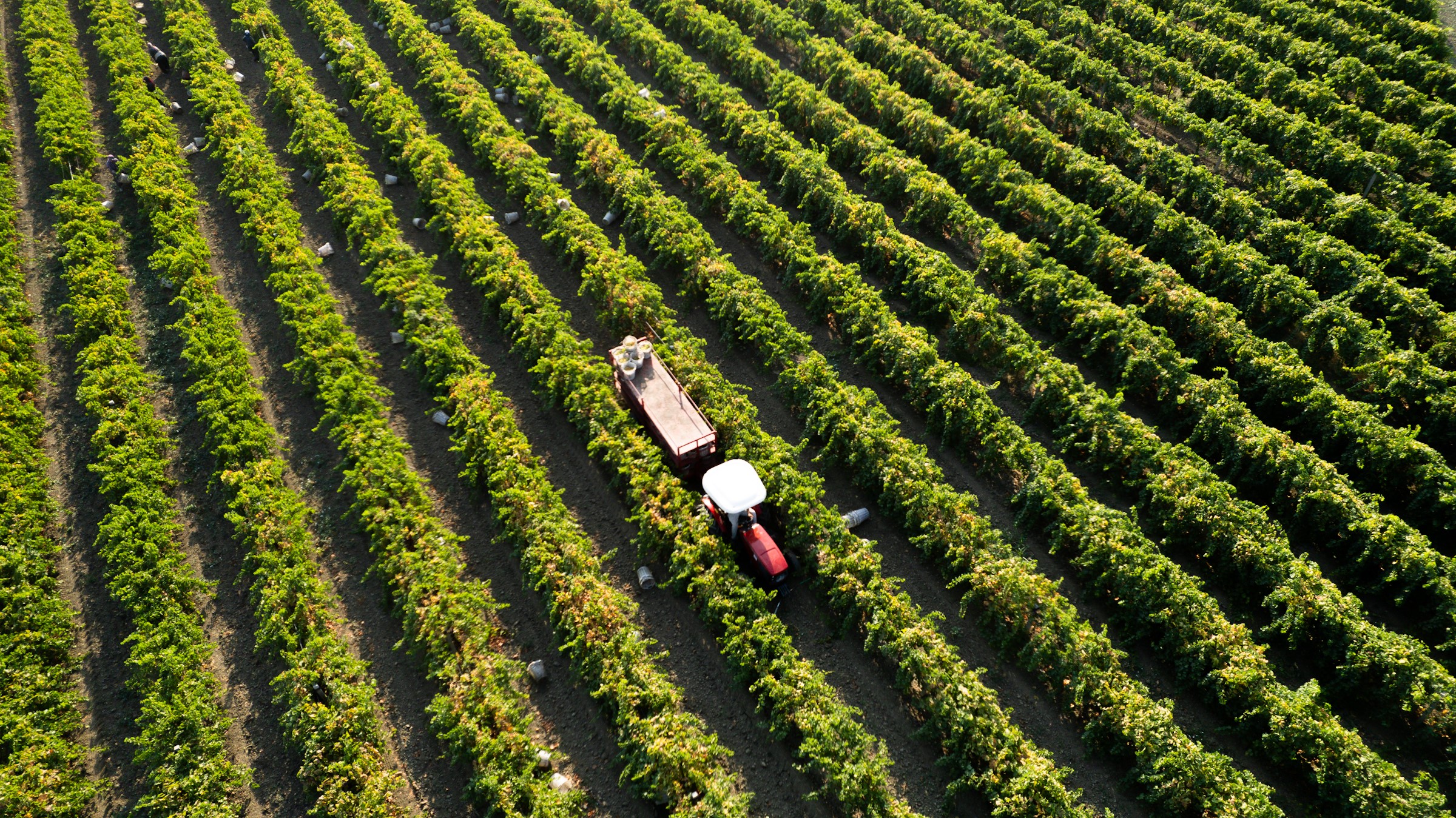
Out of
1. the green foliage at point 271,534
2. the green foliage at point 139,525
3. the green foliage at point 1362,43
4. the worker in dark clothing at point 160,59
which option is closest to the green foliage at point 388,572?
the green foliage at point 271,534

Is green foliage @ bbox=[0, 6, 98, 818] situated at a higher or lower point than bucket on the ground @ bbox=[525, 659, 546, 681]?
higher

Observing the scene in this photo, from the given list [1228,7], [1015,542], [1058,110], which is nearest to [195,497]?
[1015,542]

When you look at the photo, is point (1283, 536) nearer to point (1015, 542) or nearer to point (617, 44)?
point (1015, 542)

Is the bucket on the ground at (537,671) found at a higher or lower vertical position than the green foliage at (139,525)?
lower

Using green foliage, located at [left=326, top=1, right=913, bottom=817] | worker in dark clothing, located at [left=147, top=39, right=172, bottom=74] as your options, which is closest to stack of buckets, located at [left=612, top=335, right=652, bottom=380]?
green foliage, located at [left=326, top=1, right=913, bottom=817]

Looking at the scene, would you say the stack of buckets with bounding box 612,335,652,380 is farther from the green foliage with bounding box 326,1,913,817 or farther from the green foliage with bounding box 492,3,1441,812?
the green foliage with bounding box 492,3,1441,812

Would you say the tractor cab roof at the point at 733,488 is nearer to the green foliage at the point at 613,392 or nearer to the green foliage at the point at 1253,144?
the green foliage at the point at 613,392
